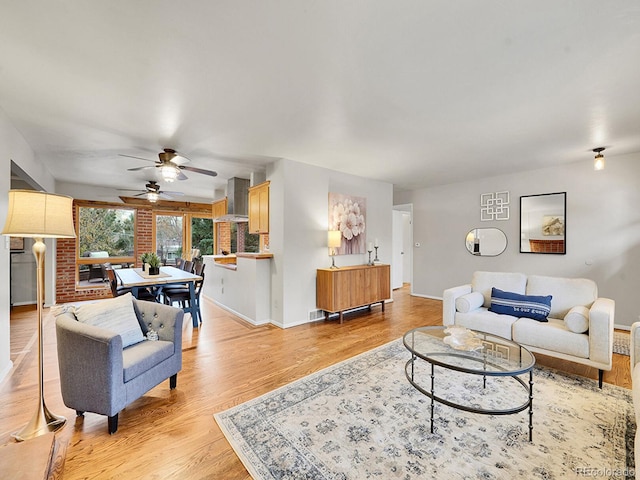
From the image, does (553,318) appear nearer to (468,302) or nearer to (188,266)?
(468,302)

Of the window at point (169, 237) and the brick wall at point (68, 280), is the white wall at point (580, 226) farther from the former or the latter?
the brick wall at point (68, 280)

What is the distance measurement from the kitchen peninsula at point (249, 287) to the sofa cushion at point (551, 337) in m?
3.16

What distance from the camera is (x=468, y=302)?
3.25m

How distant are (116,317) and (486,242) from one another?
571cm

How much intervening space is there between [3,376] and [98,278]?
4.21 meters

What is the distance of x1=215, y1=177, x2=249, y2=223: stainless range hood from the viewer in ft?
17.3

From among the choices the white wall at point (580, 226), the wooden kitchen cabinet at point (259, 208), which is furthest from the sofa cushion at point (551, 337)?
the wooden kitchen cabinet at point (259, 208)

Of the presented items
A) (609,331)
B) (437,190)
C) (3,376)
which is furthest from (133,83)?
(437,190)

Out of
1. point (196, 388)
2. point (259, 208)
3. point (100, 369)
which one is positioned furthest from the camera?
point (259, 208)

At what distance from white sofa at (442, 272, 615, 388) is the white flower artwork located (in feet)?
6.45

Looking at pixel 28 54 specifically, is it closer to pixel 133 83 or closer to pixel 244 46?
pixel 133 83

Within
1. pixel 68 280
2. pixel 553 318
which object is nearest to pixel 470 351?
pixel 553 318

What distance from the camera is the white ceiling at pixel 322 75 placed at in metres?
1.50

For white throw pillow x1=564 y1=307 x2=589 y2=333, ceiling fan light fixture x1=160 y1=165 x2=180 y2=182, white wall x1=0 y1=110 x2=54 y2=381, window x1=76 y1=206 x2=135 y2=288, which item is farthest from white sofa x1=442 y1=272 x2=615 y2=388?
window x1=76 y1=206 x2=135 y2=288
